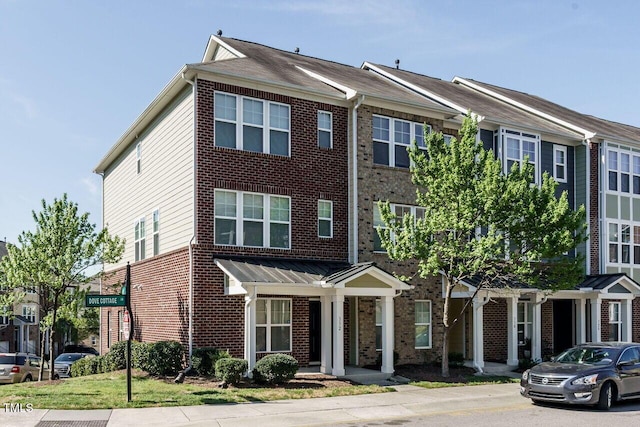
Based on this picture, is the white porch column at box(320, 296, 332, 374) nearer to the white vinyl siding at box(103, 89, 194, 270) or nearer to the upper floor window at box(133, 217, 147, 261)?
the white vinyl siding at box(103, 89, 194, 270)

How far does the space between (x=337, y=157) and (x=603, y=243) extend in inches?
524

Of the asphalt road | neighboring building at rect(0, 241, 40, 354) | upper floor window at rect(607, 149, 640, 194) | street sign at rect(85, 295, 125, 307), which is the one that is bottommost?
neighboring building at rect(0, 241, 40, 354)

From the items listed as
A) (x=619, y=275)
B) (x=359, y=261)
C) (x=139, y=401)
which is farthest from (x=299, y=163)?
(x=619, y=275)

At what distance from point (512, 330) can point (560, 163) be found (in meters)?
8.17

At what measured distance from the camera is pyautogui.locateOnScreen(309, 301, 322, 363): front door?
22.2 meters

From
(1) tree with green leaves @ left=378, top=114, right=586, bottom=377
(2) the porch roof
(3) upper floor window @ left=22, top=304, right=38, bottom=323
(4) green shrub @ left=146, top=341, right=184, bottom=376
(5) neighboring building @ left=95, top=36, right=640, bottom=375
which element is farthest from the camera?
(3) upper floor window @ left=22, top=304, right=38, bottom=323

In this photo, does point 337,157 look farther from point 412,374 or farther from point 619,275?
point 619,275

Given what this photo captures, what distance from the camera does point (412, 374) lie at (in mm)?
21188

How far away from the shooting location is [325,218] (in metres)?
22.2

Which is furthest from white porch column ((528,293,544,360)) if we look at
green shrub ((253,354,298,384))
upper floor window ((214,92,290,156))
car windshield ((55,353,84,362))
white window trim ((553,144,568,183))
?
car windshield ((55,353,84,362))

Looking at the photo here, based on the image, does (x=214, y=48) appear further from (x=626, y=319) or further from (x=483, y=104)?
(x=626, y=319)

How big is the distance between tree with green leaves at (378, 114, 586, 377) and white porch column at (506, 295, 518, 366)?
3330mm

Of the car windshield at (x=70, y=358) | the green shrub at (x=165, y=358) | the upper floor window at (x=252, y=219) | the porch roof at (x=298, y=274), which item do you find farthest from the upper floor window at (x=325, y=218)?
the car windshield at (x=70, y=358)

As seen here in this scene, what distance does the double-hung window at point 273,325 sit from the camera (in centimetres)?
2052
